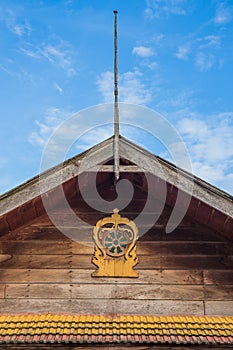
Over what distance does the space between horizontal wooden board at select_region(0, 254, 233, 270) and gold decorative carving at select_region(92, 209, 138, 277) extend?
0.44 ft

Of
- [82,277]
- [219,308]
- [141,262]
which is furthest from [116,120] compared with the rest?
[219,308]

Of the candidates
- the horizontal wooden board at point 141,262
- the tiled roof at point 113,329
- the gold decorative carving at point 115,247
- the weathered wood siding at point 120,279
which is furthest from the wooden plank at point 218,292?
the gold decorative carving at point 115,247

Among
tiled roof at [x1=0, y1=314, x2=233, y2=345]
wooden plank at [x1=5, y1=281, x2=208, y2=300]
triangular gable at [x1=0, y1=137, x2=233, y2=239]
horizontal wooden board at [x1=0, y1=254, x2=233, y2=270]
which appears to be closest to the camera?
tiled roof at [x1=0, y1=314, x2=233, y2=345]

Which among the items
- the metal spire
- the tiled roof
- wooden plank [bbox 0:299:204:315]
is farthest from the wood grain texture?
the metal spire

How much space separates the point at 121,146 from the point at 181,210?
53.2 inches

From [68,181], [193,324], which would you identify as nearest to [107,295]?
[193,324]

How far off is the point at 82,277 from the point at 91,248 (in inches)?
17.0

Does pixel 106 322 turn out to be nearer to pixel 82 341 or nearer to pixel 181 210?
pixel 82 341

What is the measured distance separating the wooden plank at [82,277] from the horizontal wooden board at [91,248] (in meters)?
0.27

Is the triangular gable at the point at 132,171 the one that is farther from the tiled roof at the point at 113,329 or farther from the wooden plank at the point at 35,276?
the tiled roof at the point at 113,329

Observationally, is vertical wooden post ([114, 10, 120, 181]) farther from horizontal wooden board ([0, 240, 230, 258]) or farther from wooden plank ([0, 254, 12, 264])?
wooden plank ([0, 254, 12, 264])

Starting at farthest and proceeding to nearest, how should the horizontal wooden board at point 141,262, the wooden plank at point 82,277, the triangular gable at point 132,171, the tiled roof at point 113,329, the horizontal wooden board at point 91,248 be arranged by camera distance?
the horizontal wooden board at point 91,248
the horizontal wooden board at point 141,262
the wooden plank at point 82,277
the triangular gable at point 132,171
the tiled roof at point 113,329

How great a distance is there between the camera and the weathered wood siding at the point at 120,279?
20.9ft

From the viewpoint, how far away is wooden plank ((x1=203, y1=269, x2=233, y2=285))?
6594mm
